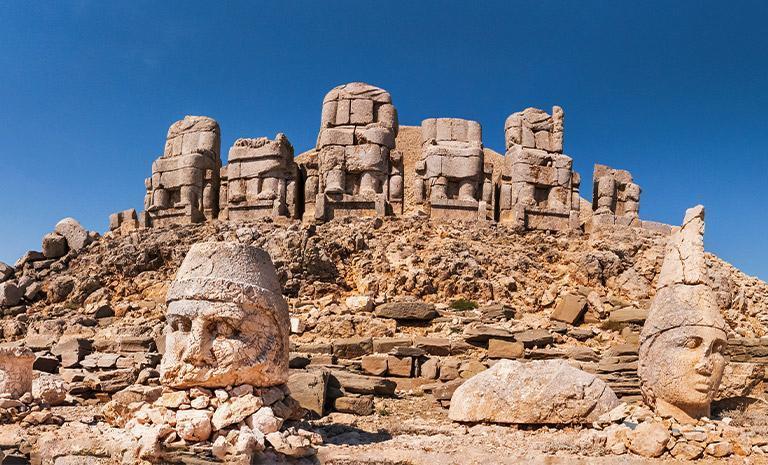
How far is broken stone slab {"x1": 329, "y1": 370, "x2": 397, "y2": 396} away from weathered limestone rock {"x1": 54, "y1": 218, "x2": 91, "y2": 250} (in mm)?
10603

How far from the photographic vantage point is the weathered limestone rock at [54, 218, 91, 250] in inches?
719

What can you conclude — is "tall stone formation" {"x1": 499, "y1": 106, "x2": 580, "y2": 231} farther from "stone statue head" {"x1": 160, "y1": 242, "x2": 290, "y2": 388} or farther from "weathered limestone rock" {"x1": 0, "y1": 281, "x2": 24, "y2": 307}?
"weathered limestone rock" {"x1": 0, "y1": 281, "x2": 24, "y2": 307}

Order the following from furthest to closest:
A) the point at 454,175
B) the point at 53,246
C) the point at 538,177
Answer: the point at 53,246 < the point at 538,177 < the point at 454,175

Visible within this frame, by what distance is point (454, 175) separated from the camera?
17297mm

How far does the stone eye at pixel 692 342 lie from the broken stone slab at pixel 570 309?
19.3 ft

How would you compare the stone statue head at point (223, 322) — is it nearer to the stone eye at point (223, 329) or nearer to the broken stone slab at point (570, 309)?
the stone eye at point (223, 329)

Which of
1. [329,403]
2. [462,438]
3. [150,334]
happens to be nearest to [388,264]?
[150,334]

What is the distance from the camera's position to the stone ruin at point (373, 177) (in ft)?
56.6

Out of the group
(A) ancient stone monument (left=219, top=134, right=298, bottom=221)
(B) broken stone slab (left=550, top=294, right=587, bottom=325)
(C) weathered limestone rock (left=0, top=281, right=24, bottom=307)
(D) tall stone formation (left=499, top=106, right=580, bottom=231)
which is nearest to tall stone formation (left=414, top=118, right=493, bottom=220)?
(D) tall stone formation (left=499, top=106, right=580, bottom=231)

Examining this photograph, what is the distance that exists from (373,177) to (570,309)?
20.3ft

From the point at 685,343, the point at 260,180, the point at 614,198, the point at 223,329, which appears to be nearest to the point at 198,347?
the point at 223,329

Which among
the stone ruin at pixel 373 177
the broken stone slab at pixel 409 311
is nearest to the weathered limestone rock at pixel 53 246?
the stone ruin at pixel 373 177

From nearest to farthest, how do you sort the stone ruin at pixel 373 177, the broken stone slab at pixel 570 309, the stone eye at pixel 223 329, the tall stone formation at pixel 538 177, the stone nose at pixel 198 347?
the stone nose at pixel 198 347 → the stone eye at pixel 223 329 → the broken stone slab at pixel 570 309 → the stone ruin at pixel 373 177 → the tall stone formation at pixel 538 177

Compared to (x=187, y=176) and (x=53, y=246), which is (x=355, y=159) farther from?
(x=53, y=246)
